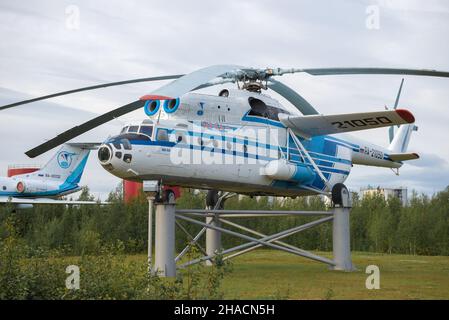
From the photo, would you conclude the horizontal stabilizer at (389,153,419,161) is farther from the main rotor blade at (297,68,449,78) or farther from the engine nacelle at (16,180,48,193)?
the engine nacelle at (16,180,48,193)

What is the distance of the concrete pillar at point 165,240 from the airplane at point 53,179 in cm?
3194

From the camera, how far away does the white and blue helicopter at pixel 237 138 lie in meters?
16.0

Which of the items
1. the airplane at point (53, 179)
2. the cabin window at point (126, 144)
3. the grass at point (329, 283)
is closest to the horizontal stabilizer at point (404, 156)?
the grass at point (329, 283)

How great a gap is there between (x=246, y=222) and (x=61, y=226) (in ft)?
40.5

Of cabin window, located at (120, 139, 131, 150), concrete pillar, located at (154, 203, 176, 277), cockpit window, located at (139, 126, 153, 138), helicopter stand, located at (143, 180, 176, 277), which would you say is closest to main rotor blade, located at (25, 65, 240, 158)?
cockpit window, located at (139, 126, 153, 138)

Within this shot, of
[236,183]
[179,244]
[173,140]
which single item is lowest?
[179,244]

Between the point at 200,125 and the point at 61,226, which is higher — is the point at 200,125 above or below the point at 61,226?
above

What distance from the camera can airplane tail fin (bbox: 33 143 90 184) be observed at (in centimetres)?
4912

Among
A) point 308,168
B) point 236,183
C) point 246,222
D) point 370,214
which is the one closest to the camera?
point 236,183

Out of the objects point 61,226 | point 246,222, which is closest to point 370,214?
point 246,222

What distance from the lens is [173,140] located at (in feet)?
53.8

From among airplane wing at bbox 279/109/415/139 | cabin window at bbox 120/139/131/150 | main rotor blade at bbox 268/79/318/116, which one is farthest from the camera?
main rotor blade at bbox 268/79/318/116

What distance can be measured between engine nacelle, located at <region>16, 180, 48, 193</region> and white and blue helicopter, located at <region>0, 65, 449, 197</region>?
3218cm
